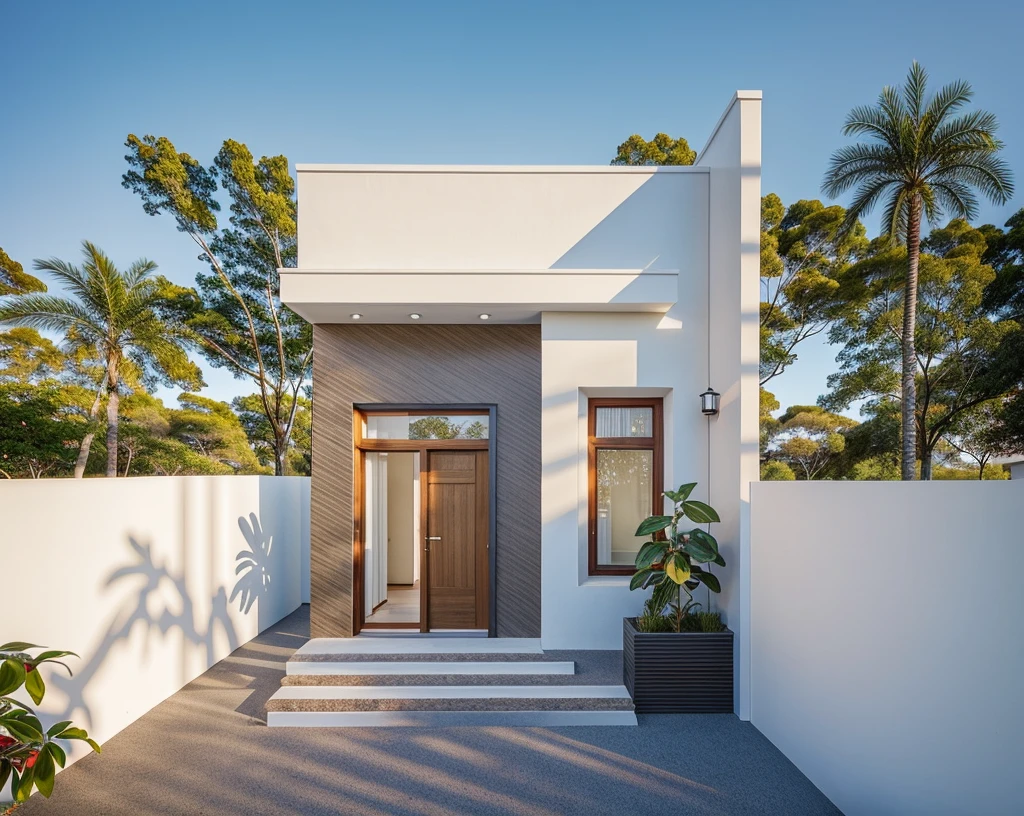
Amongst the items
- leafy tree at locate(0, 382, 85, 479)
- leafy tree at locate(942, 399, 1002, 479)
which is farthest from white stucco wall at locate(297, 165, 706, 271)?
leafy tree at locate(942, 399, 1002, 479)

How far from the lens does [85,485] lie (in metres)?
3.81

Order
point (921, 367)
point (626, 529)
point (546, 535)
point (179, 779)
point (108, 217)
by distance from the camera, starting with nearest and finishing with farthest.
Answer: point (179, 779) → point (546, 535) → point (626, 529) → point (921, 367) → point (108, 217)

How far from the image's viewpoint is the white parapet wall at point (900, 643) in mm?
2184

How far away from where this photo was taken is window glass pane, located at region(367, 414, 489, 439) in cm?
595

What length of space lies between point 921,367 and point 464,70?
13.6m

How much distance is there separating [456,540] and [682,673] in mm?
2582

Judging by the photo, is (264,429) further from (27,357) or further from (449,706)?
(449,706)

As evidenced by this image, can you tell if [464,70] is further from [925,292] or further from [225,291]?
[925,292]

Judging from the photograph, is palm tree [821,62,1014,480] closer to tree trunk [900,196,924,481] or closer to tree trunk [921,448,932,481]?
tree trunk [900,196,924,481]

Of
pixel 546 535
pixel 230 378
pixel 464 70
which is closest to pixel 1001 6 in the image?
pixel 464 70

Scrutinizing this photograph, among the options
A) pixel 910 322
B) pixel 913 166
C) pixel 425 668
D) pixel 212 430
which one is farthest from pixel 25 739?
pixel 212 430

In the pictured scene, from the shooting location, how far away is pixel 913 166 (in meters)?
11.5

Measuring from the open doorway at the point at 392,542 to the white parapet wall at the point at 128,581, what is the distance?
140 cm

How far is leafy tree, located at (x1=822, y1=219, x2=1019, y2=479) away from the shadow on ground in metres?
13.3
